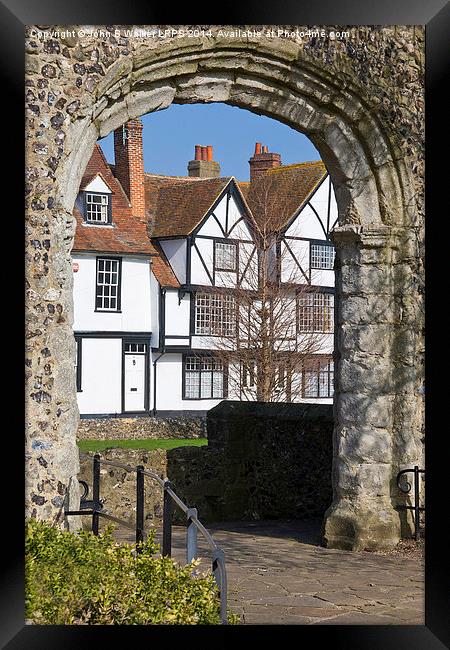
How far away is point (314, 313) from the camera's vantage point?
27.3m

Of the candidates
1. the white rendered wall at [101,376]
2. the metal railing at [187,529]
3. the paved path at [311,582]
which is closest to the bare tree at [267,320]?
the white rendered wall at [101,376]

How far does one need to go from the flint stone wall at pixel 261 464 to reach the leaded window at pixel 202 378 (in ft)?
59.0

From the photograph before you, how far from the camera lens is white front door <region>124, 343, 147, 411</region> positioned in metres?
27.7

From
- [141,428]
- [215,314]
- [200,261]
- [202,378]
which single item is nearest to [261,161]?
[200,261]

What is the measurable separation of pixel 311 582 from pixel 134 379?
20.7 meters

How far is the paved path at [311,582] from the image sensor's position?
255 inches

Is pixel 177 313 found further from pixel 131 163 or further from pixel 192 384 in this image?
pixel 131 163

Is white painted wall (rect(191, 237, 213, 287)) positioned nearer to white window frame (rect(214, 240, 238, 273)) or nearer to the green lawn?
white window frame (rect(214, 240, 238, 273))

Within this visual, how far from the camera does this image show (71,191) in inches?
282

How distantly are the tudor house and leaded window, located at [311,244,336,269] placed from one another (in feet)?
0.68

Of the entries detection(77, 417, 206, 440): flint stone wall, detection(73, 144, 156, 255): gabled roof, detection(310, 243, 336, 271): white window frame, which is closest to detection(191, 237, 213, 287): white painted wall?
detection(73, 144, 156, 255): gabled roof
